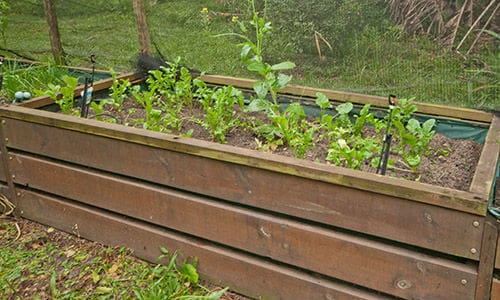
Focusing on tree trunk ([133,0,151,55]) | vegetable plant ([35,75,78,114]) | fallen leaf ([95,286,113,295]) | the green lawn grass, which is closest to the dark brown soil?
the green lawn grass

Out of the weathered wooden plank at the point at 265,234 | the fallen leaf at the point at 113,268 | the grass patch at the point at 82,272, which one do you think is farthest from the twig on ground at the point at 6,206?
the fallen leaf at the point at 113,268

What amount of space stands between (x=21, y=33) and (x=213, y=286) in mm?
3692

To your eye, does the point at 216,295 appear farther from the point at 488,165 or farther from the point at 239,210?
the point at 488,165

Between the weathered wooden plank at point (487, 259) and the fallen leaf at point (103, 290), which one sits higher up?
the weathered wooden plank at point (487, 259)

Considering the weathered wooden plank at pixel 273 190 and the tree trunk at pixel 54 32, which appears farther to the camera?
the tree trunk at pixel 54 32

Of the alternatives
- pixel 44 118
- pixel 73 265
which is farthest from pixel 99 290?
pixel 44 118

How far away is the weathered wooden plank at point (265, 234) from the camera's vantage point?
173cm

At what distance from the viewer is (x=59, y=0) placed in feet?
15.6

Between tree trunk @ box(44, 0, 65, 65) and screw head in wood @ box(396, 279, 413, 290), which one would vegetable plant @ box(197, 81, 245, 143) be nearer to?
screw head in wood @ box(396, 279, 413, 290)

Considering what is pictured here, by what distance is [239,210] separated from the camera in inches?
81.6

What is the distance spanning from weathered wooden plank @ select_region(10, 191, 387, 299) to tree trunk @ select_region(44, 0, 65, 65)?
1533mm

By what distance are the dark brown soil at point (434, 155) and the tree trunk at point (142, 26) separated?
966 millimetres

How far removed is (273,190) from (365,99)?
86 cm

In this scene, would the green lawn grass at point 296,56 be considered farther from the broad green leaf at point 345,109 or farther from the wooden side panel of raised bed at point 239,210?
the wooden side panel of raised bed at point 239,210
